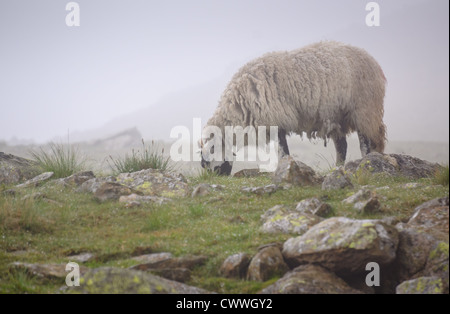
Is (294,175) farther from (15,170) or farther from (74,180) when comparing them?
(15,170)

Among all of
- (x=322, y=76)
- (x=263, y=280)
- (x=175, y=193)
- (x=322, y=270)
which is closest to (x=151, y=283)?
(x=263, y=280)

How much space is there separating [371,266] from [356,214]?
2.05 metres

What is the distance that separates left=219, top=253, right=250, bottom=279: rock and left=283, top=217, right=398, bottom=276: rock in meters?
0.67

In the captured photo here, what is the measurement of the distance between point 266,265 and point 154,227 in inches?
112

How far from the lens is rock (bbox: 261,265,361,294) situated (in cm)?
580

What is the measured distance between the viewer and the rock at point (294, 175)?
1110 cm

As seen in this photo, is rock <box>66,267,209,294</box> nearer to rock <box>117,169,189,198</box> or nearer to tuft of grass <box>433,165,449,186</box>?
rock <box>117,169,189,198</box>

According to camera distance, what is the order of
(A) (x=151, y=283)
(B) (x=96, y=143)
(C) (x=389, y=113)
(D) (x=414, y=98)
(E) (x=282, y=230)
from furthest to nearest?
(D) (x=414, y=98) → (C) (x=389, y=113) → (B) (x=96, y=143) → (E) (x=282, y=230) → (A) (x=151, y=283)

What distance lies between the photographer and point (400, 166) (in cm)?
1272

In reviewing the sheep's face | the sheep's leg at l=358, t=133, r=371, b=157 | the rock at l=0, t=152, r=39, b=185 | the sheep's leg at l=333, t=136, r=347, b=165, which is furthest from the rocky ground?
the sheep's leg at l=333, t=136, r=347, b=165

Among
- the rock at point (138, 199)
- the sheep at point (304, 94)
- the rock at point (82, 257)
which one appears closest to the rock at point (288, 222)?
the rock at point (138, 199)

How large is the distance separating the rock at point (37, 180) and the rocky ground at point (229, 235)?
16cm

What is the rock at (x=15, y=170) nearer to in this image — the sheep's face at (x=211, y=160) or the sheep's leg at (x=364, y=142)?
the sheep's face at (x=211, y=160)

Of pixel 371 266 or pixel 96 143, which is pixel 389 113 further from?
pixel 371 266
